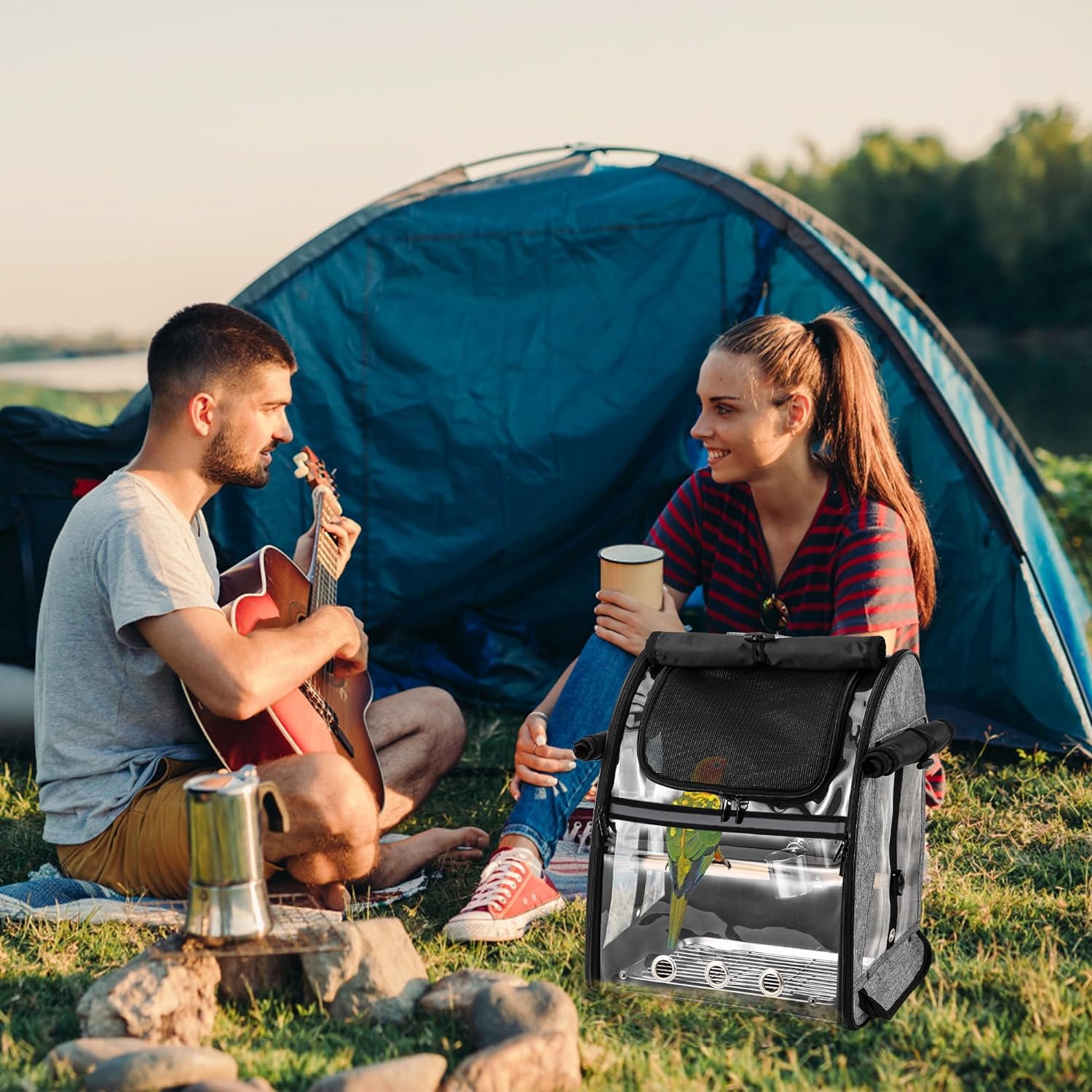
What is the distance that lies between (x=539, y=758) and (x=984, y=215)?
145 feet

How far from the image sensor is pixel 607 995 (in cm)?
215

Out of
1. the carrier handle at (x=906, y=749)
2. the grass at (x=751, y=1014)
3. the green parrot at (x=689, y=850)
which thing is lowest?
the grass at (x=751, y=1014)

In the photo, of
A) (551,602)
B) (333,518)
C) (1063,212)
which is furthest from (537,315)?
(1063,212)

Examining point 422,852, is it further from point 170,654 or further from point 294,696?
point 170,654

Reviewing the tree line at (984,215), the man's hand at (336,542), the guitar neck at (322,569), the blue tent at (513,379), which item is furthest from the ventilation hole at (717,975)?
the tree line at (984,215)

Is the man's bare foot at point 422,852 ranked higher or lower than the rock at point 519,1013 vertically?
lower

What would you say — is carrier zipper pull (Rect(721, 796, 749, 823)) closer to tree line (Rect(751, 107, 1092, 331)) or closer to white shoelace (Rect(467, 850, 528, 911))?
white shoelace (Rect(467, 850, 528, 911))

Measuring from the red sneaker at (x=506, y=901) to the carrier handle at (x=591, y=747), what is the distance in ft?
1.32

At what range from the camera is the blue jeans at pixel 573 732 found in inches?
100.0

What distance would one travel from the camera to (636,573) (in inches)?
98.7

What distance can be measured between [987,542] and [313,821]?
6.80 feet

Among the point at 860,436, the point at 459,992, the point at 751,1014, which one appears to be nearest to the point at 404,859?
the point at 459,992

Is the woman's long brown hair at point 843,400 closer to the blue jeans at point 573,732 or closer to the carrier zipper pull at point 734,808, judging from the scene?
the blue jeans at point 573,732

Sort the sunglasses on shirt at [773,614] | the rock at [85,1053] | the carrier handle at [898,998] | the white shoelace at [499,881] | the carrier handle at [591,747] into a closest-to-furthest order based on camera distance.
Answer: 1. the rock at [85,1053]
2. the carrier handle at [898,998]
3. the carrier handle at [591,747]
4. the white shoelace at [499,881]
5. the sunglasses on shirt at [773,614]
